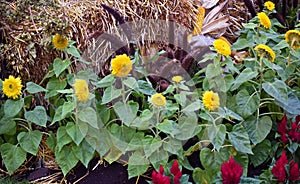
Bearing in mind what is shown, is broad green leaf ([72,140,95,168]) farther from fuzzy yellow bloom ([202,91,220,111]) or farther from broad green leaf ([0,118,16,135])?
fuzzy yellow bloom ([202,91,220,111])

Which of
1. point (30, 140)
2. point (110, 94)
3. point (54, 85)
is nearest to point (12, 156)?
point (30, 140)

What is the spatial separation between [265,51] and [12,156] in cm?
101

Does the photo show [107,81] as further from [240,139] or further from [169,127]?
[240,139]

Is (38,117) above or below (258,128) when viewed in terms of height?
above

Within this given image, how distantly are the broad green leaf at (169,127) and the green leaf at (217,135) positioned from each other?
0.38ft

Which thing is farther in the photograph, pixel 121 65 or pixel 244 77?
pixel 244 77

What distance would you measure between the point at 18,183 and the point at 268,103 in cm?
102

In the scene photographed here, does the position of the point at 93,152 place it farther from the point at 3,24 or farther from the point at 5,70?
the point at 3,24

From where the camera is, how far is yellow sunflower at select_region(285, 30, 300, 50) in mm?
1799

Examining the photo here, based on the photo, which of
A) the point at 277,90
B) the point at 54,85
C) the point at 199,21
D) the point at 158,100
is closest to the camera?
the point at 158,100

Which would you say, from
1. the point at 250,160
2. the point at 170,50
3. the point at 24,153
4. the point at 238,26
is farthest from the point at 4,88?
the point at 238,26

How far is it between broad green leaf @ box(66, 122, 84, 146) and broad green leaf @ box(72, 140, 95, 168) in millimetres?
52

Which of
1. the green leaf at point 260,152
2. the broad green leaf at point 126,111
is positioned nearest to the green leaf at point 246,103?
the green leaf at point 260,152

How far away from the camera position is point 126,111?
1.62 meters
